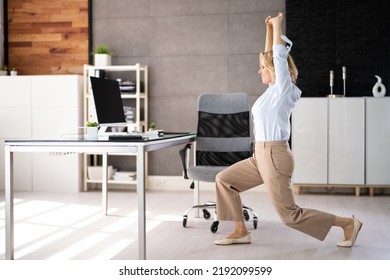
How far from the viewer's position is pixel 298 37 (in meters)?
6.84

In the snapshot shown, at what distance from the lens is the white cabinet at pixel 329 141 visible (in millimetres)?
6504

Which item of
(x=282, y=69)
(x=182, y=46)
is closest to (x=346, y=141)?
(x=182, y=46)

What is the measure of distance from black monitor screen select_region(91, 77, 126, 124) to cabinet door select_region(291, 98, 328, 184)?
2583 millimetres

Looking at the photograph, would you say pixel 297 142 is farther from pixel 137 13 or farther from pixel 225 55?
pixel 137 13

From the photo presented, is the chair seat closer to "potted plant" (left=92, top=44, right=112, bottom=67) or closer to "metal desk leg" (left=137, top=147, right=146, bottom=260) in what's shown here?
"metal desk leg" (left=137, top=147, right=146, bottom=260)

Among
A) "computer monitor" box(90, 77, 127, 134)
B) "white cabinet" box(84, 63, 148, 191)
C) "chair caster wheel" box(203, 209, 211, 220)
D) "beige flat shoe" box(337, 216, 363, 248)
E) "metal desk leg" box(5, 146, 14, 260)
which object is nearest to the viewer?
"metal desk leg" box(5, 146, 14, 260)

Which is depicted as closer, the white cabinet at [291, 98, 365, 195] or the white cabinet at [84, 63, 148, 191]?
the white cabinet at [291, 98, 365, 195]

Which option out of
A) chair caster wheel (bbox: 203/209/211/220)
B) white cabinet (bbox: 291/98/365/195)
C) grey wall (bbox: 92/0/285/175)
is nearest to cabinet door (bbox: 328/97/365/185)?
white cabinet (bbox: 291/98/365/195)

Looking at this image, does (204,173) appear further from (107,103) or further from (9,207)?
(9,207)

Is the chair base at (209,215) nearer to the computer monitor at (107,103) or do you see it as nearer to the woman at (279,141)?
the woman at (279,141)

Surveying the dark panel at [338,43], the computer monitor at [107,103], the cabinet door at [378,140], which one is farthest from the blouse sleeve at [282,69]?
the dark panel at [338,43]

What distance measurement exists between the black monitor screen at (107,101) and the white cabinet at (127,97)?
179 centimetres

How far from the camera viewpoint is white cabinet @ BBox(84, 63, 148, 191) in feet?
22.5
